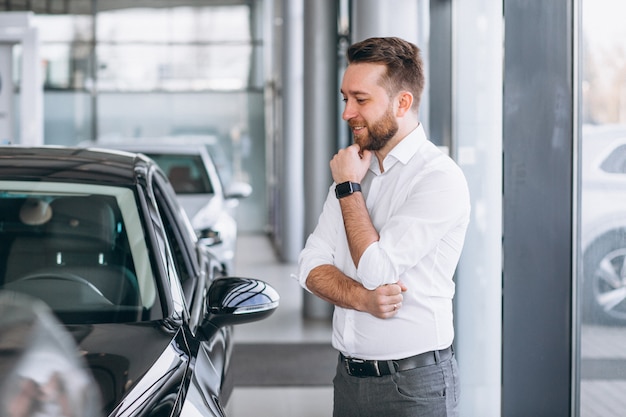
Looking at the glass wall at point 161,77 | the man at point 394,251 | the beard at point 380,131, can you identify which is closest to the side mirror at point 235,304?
A: the man at point 394,251

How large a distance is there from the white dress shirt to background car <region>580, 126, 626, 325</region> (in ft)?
3.19

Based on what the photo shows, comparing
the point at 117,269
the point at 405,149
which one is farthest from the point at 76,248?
the point at 405,149

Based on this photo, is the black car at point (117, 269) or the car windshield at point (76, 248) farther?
the car windshield at point (76, 248)

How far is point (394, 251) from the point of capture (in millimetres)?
2154

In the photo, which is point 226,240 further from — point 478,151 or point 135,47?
point 135,47

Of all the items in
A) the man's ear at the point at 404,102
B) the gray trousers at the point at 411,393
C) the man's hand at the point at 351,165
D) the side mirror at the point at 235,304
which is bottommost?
the gray trousers at the point at 411,393

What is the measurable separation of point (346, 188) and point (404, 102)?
0.79 ft

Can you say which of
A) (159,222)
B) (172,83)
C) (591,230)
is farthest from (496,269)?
(172,83)

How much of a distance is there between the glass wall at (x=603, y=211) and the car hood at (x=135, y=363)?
4.67 feet

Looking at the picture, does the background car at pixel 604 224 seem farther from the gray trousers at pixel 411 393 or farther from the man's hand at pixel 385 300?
the man's hand at pixel 385 300

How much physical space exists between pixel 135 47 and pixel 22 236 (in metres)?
15.7

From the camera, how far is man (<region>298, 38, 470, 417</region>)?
218 cm

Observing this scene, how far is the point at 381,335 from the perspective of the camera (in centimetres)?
224

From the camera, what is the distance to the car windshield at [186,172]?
7.94 meters
